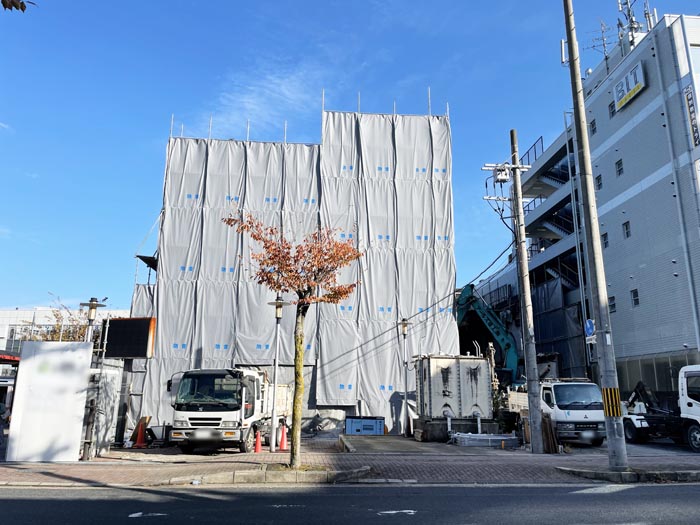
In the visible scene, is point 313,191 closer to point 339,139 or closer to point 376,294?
point 339,139

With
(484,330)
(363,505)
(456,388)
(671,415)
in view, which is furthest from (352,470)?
(484,330)

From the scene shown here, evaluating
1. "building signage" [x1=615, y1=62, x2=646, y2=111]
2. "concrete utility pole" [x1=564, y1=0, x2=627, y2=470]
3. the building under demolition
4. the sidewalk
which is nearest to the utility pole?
the sidewalk

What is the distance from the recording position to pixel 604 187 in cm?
3145

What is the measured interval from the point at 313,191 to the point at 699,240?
758 inches

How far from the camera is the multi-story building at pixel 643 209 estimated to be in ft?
80.1

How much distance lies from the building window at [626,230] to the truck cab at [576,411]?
12732 mm

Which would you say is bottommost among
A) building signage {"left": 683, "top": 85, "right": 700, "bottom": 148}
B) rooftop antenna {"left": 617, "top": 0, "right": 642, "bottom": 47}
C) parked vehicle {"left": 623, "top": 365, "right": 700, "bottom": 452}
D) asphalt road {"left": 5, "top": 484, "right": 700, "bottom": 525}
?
asphalt road {"left": 5, "top": 484, "right": 700, "bottom": 525}

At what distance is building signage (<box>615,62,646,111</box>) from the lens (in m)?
27.4

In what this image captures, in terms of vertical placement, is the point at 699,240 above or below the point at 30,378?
above

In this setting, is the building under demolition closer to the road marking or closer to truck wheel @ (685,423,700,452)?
truck wheel @ (685,423,700,452)

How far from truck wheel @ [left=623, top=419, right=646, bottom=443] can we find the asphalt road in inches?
426

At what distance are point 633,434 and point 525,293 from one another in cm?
804

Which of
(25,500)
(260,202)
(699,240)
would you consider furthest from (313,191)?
(25,500)

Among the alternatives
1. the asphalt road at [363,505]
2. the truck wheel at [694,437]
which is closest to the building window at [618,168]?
the truck wheel at [694,437]
